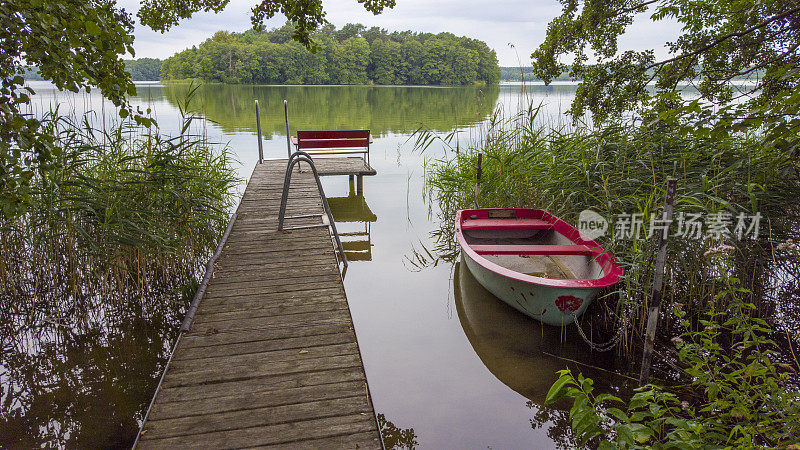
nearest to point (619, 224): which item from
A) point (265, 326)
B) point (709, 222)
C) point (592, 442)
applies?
point (709, 222)

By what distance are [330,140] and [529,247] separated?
5338 mm

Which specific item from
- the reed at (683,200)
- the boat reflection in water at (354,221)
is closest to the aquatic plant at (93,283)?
the boat reflection in water at (354,221)

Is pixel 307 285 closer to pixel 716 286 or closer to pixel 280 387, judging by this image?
pixel 280 387

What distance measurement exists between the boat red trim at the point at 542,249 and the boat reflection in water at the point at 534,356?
0.58 metres

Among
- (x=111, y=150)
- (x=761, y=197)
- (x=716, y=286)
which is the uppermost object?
(x=111, y=150)

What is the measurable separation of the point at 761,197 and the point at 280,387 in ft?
13.5

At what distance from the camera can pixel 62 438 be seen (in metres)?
2.80

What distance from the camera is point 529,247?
14.6ft

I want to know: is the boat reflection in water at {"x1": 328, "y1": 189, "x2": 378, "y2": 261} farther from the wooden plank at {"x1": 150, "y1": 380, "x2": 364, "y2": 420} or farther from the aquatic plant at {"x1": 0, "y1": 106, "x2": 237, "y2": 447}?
the wooden plank at {"x1": 150, "y1": 380, "x2": 364, "y2": 420}

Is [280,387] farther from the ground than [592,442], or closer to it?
farther from the ground

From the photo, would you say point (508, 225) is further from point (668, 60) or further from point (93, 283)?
point (93, 283)

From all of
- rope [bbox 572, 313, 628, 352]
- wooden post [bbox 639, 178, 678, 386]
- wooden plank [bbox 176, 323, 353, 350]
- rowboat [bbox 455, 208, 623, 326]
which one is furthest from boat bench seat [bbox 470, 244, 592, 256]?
wooden plank [bbox 176, 323, 353, 350]

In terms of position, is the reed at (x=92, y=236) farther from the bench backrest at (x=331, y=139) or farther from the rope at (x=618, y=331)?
the bench backrest at (x=331, y=139)

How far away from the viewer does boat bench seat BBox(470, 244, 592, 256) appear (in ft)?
13.9
